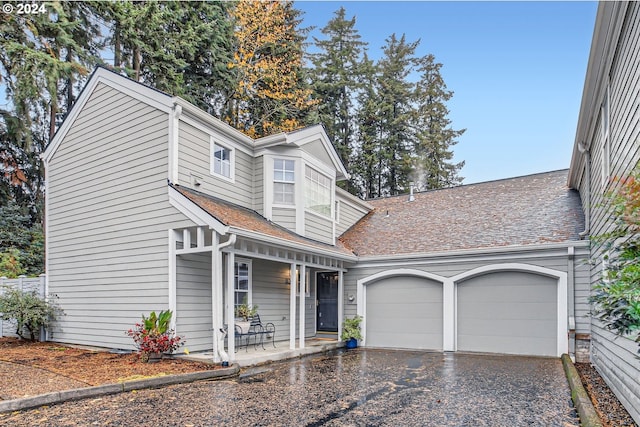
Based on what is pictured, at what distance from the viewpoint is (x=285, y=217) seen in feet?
35.6

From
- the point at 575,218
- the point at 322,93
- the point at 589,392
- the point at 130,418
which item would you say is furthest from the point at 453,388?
the point at 322,93

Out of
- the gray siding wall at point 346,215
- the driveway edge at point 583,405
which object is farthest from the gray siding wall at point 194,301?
the driveway edge at point 583,405

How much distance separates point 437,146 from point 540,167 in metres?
11.3

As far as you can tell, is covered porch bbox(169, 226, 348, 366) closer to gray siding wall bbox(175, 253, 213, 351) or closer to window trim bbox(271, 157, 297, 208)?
gray siding wall bbox(175, 253, 213, 351)

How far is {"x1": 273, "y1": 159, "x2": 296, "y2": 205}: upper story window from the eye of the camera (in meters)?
10.9

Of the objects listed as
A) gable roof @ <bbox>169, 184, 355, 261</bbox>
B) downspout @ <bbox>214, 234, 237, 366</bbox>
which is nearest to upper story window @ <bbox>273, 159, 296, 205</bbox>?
gable roof @ <bbox>169, 184, 355, 261</bbox>

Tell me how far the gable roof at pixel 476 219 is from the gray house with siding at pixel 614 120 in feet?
9.70

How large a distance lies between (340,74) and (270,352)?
2060 cm

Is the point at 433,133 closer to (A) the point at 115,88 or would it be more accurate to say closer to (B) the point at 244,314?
(A) the point at 115,88

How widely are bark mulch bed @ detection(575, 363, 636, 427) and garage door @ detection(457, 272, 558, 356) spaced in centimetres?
225

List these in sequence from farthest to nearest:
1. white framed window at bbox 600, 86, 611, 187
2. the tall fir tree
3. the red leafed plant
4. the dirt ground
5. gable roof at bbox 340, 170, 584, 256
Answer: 1. the tall fir tree
2. gable roof at bbox 340, 170, 584, 256
3. the red leafed plant
4. white framed window at bbox 600, 86, 611, 187
5. the dirt ground

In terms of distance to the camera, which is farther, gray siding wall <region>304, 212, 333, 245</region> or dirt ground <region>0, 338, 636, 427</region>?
gray siding wall <region>304, 212, 333, 245</region>

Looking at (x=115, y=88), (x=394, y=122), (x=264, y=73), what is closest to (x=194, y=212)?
(x=115, y=88)

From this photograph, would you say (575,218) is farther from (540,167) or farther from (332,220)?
(540,167)
